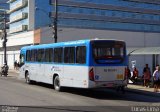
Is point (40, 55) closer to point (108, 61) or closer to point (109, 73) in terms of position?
point (108, 61)

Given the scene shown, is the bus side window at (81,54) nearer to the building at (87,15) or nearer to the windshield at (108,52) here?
the windshield at (108,52)

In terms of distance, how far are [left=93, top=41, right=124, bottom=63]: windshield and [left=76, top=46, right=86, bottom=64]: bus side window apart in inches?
23.4

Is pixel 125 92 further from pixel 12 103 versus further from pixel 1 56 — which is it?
pixel 1 56

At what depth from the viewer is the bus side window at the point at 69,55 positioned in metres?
20.6

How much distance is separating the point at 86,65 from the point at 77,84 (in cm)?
145

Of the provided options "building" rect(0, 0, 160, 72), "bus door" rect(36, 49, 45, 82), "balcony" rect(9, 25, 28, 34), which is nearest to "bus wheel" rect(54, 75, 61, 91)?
"bus door" rect(36, 49, 45, 82)

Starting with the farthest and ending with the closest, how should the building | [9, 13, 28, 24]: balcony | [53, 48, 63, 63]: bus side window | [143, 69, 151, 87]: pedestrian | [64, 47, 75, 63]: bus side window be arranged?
[9, 13, 28, 24]: balcony, the building, [143, 69, 151, 87]: pedestrian, [53, 48, 63, 63]: bus side window, [64, 47, 75, 63]: bus side window

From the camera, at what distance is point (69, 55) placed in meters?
21.1

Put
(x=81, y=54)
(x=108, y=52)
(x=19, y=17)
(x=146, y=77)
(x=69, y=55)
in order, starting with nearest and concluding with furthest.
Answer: (x=108, y=52)
(x=81, y=54)
(x=69, y=55)
(x=146, y=77)
(x=19, y=17)

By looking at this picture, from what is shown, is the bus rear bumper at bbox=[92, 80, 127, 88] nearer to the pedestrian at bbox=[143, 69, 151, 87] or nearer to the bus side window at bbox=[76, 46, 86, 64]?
the bus side window at bbox=[76, 46, 86, 64]

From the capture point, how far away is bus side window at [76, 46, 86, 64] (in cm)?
1948

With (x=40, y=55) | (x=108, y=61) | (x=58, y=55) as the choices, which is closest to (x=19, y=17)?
(x=40, y=55)

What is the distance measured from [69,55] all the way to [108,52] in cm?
259

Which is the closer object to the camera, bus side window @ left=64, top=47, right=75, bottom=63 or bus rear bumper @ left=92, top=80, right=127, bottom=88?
bus rear bumper @ left=92, top=80, right=127, bottom=88
